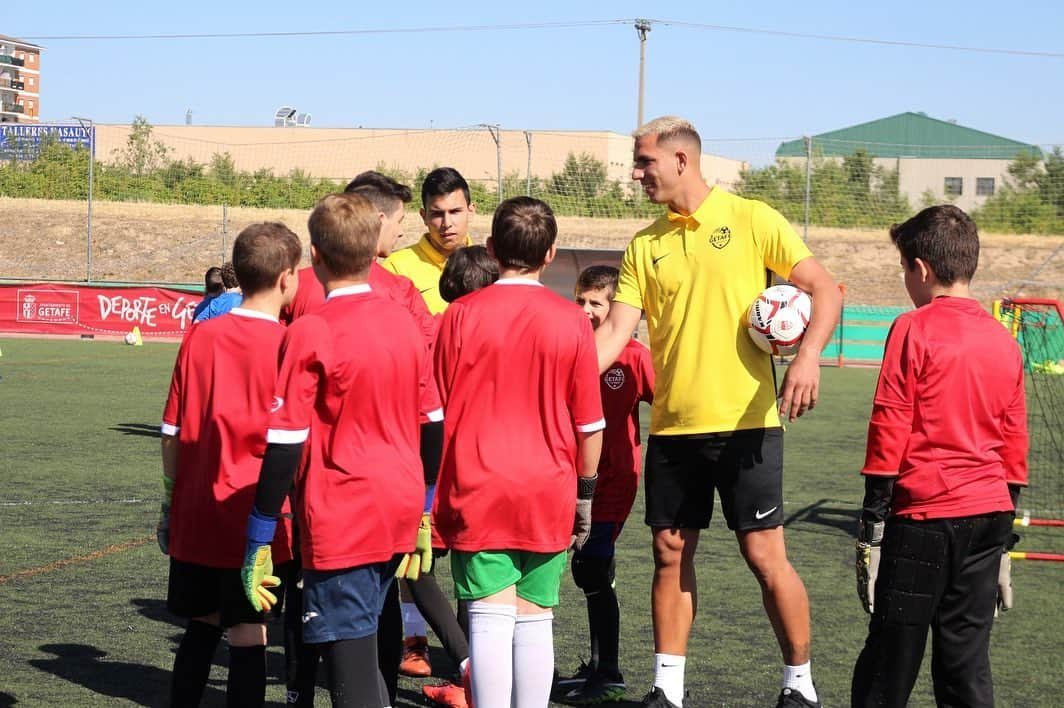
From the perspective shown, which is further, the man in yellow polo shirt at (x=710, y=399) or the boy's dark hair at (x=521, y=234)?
the man in yellow polo shirt at (x=710, y=399)

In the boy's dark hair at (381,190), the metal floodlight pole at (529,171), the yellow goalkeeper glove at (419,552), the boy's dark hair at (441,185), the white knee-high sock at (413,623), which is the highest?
the metal floodlight pole at (529,171)

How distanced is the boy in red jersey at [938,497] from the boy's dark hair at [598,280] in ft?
5.53

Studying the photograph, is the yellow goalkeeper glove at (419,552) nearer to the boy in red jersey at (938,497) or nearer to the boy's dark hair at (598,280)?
the boy in red jersey at (938,497)

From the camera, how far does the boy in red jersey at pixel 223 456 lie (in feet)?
13.9

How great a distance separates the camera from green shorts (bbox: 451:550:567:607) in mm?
4180

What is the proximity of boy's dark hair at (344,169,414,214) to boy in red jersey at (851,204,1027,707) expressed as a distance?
6.20ft

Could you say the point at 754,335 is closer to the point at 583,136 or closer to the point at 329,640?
the point at 329,640

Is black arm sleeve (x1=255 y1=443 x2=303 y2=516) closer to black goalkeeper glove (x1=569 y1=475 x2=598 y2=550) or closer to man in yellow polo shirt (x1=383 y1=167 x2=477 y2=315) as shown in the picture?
black goalkeeper glove (x1=569 y1=475 x2=598 y2=550)

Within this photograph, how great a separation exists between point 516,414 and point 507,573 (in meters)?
0.51

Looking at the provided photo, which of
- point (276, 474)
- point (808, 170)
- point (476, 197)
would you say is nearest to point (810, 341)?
point (276, 474)

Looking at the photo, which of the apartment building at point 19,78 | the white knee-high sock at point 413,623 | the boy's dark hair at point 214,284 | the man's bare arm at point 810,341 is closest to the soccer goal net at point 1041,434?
the man's bare arm at point 810,341

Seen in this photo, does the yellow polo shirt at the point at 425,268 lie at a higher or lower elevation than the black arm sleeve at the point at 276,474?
higher

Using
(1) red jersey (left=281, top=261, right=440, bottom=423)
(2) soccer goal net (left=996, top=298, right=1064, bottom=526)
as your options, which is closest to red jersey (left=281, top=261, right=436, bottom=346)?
(1) red jersey (left=281, top=261, right=440, bottom=423)

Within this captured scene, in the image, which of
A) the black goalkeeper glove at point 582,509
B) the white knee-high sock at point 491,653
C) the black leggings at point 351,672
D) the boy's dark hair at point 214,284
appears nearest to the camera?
the black leggings at point 351,672
